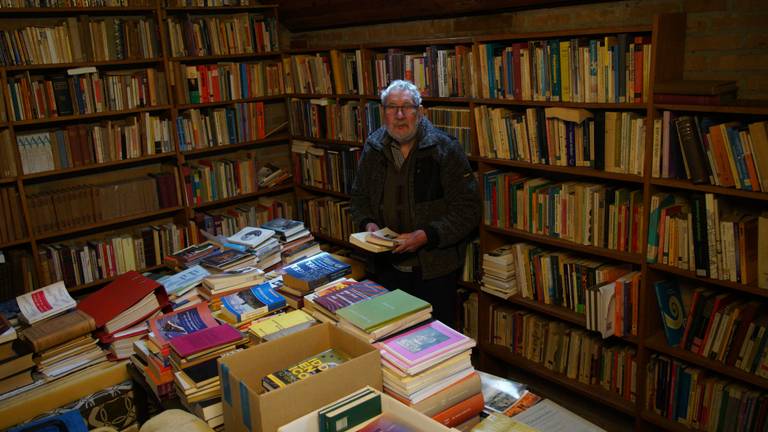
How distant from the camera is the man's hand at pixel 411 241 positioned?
2.95 meters

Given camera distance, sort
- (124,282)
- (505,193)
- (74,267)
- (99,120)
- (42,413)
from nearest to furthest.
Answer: (42,413) < (124,282) < (505,193) < (74,267) < (99,120)

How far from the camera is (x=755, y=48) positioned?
245 centimetres

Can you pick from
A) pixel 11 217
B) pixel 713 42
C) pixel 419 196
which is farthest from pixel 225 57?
pixel 713 42

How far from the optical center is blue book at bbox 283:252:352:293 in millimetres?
2492

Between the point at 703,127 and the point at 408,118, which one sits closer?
the point at 703,127

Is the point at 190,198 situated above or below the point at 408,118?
below

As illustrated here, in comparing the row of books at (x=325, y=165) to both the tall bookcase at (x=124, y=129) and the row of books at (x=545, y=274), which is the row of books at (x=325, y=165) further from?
the row of books at (x=545, y=274)

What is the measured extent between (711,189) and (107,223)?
3640 mm

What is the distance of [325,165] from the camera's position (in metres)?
4.52

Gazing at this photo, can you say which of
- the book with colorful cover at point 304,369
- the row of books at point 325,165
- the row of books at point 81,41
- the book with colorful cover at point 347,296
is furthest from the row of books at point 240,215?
the book with colorful cover at point 304,369

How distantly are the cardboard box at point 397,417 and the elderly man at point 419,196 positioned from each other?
4.60ft

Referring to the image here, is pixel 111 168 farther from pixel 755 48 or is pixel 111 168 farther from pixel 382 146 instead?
pixel 755 48

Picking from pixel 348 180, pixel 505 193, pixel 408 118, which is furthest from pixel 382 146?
pixel 348 180

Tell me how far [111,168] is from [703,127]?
12.5 feet
